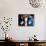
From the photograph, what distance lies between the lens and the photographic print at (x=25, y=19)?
477 cm

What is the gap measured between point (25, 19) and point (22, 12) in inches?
10.7

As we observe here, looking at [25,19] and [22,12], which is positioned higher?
[22,12]

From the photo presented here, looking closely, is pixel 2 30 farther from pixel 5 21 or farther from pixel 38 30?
pixel 38 30

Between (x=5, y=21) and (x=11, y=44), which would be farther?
(x=5, y=21)

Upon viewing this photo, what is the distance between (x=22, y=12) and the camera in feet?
15.7

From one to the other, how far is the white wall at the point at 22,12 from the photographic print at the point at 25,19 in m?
0.11

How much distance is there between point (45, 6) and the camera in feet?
15.6

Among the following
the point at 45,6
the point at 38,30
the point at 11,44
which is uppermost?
the point at 45,6

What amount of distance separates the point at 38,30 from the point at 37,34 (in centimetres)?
14

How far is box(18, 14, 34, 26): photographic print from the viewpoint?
15.6 feet

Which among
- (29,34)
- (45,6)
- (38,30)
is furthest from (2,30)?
(45,6)

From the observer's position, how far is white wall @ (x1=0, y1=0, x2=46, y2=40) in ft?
15.5

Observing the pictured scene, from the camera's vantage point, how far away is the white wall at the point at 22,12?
473 centimetres

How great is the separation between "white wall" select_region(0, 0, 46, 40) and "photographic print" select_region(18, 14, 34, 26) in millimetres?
107
